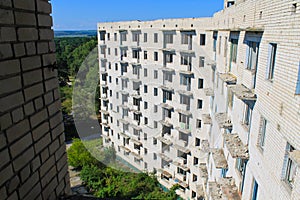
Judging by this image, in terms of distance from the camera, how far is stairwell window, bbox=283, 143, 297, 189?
2484 millimetres

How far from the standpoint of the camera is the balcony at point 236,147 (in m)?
3.94

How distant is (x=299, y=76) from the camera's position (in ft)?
7.69

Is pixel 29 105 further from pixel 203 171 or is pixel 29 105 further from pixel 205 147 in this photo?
pixel 203 171

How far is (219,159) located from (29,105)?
507 cm

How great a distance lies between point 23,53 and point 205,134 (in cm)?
874

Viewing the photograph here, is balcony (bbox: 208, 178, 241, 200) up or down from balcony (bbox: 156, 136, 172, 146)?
up

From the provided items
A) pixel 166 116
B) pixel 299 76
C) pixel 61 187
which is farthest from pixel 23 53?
pixel 166 116

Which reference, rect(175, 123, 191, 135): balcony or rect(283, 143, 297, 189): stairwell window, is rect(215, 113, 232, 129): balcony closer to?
rect(283, 143, 297, 189): stairwell window

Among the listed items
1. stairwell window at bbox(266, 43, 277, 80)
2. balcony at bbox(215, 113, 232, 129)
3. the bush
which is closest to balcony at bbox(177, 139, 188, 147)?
balcony at bbox(215, 113, 232, 129)

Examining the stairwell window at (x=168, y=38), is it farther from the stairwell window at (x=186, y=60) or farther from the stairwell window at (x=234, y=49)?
the stairwell window at (x=234, y=49)

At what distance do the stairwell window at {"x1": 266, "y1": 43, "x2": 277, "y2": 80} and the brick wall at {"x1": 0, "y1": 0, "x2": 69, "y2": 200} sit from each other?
2644 millimetres

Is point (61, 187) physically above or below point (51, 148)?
below

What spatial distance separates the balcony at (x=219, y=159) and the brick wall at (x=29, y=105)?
4.16m

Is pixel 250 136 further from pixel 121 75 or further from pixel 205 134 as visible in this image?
pixel 121 75
